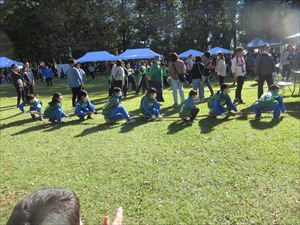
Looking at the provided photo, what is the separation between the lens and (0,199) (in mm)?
5863

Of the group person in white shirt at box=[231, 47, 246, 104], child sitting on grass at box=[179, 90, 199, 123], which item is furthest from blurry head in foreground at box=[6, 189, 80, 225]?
person in white shirt at box=[231, 47, 246, 104]

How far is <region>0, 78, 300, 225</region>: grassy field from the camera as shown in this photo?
5.11m

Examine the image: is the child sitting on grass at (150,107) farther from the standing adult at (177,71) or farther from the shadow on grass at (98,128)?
the standing adult at (177,71)

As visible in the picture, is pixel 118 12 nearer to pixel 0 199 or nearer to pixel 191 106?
pixel 191 106

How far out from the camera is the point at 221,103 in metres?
10.7

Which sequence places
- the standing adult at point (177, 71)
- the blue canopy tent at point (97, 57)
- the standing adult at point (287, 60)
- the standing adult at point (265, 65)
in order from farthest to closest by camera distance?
the blue canopy tent at point (97, 57), the standing adult at point (287, 60), the standing adult at point (177, 71), the standing adult at point (265, 65)

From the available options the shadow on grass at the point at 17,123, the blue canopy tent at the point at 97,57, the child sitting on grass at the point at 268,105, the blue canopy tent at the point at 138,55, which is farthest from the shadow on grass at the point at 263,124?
the blue canopy tent at the point at 97,57

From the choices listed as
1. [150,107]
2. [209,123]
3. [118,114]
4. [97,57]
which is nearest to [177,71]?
[150,107]

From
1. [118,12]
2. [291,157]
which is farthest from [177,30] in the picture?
[291,157]

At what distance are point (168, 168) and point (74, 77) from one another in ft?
25.4

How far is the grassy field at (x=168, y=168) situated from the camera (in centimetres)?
511

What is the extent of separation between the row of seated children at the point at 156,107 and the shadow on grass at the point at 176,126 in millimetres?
226

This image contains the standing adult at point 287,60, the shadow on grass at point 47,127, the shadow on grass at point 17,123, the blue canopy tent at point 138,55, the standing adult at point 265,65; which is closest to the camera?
the shadow on grass at point 47,127

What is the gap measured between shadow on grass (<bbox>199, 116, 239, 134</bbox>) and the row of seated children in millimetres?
216
